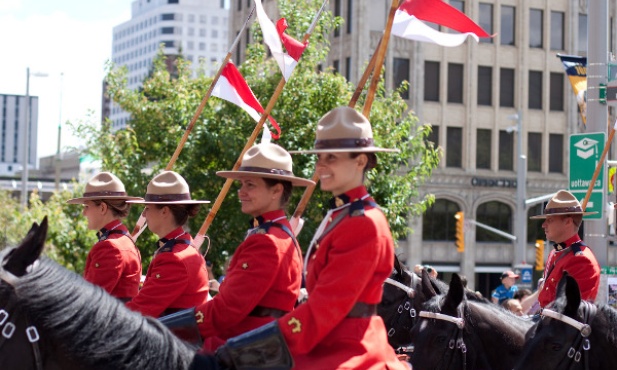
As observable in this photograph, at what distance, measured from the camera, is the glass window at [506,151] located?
181 ft

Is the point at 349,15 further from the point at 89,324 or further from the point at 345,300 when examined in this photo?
the point at 89,324

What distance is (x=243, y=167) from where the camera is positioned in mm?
5617

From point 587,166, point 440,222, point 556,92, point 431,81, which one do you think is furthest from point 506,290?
point 556,92

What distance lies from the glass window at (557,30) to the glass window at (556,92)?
1486 mm

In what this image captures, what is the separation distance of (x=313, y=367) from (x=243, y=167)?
139cm

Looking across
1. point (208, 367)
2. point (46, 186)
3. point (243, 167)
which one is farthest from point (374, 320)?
point (46, 186)

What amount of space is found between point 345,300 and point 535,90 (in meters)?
52.6

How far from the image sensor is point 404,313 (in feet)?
34.0

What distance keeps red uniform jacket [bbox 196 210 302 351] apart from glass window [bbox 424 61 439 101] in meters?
48.5

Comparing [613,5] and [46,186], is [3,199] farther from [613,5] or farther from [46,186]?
[46,186]

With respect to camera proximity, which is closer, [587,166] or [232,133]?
[587,166]

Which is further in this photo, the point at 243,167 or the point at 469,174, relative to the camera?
the point at 469,174

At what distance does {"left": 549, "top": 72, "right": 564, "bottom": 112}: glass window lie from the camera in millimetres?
55875

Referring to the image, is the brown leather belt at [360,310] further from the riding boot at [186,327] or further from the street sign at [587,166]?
the street sign at [587,166]
